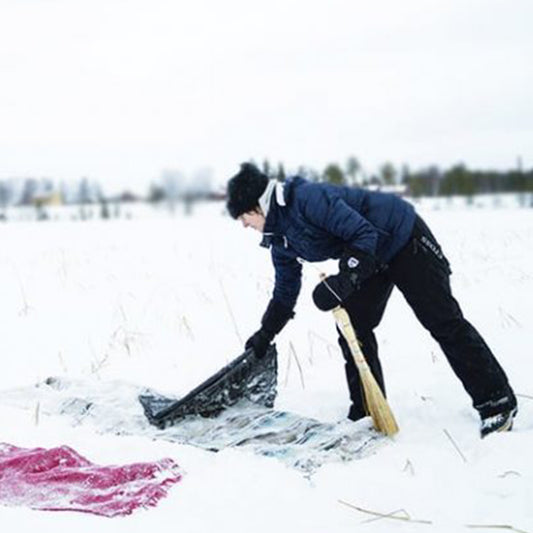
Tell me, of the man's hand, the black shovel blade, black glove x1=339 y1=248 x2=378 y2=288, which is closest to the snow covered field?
the black shovel blade

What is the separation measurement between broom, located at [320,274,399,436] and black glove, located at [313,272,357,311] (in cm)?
9

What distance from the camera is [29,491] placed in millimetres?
2781

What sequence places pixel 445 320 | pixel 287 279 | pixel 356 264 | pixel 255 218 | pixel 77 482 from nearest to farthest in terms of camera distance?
pixel 77 482
pixel 356 264
pixel 445 320
pixel 255 218
pixel 287 279

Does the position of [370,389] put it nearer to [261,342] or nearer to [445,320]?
[445,320]

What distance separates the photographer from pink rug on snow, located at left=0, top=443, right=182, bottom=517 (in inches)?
103

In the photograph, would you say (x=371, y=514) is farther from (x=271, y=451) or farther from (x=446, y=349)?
(x=446, y=349)

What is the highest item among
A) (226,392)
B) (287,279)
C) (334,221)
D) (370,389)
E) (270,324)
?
(334,221)

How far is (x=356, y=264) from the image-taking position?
305cm

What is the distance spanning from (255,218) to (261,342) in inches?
32.8

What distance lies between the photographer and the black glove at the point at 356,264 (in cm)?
305

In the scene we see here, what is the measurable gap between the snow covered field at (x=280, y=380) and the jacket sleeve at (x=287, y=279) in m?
Result: 0.68

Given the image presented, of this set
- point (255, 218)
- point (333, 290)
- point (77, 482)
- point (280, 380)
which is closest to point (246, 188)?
point (255, 218)

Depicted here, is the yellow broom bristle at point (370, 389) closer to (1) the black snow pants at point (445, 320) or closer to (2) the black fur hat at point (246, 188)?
(1) the black snow pants at point (445, 320)

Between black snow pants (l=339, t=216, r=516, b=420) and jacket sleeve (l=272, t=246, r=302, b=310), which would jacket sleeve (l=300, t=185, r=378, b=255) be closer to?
black snow pants (l=339, t=216, r=516, b=420)
